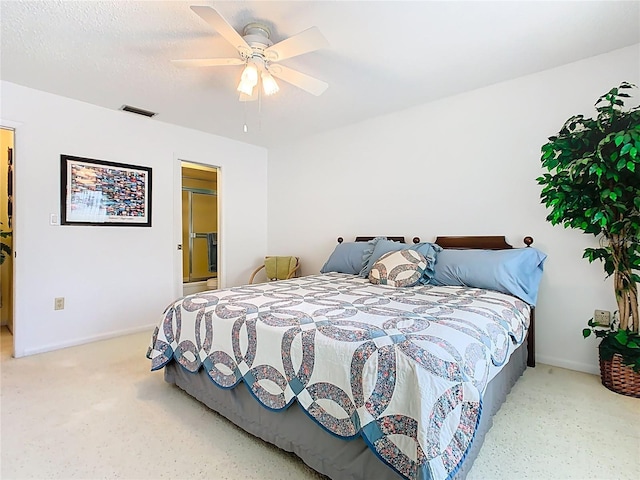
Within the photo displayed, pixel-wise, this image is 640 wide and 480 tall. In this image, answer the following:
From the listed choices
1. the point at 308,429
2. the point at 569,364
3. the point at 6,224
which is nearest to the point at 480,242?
the point at 569,364

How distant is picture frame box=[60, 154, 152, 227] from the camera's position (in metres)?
3.20

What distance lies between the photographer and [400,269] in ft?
8.87

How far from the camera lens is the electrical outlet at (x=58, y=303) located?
3.12 m

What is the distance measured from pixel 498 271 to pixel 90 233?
3752 millimetres

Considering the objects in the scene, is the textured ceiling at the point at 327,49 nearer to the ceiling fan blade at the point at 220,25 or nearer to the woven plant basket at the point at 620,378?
the ceiling fan blade at the point at 220,25

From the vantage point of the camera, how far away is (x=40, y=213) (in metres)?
3.04

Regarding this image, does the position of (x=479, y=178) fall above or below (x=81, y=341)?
above

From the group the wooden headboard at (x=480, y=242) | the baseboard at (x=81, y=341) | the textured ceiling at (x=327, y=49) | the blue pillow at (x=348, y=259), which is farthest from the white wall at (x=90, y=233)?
the wooden headboard at (x=480, y=242)

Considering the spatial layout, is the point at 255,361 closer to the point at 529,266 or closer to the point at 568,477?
the point at 568,477

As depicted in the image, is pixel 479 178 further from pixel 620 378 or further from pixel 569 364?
pixel 620 378

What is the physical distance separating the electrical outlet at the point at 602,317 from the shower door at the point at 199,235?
5.21m

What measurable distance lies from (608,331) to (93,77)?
4424 millimetres

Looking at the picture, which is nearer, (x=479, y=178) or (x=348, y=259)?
(x=479, y=178)

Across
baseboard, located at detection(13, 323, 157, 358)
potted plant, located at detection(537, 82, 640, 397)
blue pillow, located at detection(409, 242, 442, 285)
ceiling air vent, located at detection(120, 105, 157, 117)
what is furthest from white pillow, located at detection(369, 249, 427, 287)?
ceiling air vent, located at detection(120, 105, 157, 117)
